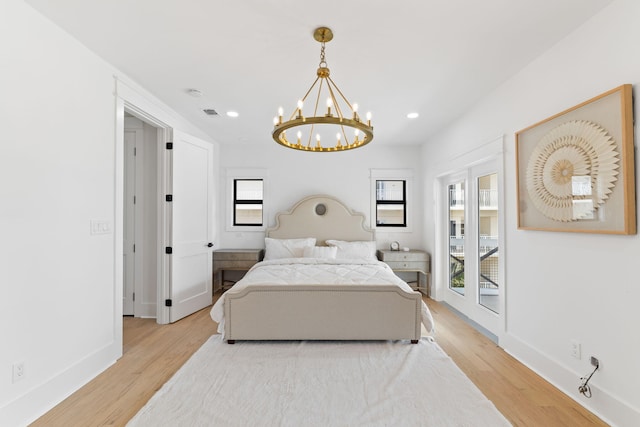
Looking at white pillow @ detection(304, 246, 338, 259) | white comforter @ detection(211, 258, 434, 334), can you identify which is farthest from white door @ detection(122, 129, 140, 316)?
white pillow @ detection(304, 246, 338, 259)

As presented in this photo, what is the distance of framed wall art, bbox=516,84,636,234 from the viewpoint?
172 centimetres

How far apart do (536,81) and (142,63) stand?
3.18 meters

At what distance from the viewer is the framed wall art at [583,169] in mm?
1717

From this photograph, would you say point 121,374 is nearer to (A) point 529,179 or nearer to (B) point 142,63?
(B) point 142,63

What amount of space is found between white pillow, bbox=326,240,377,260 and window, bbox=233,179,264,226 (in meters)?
1.38

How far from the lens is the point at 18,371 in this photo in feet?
5.81

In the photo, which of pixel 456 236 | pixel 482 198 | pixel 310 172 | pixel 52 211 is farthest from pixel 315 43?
pixel 456 236

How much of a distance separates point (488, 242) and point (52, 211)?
3.86 meters

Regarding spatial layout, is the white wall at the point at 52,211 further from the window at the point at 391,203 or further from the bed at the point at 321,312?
the window at the point at 391,203

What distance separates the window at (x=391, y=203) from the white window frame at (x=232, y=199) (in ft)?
6.28

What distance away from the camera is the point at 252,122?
3973 mm

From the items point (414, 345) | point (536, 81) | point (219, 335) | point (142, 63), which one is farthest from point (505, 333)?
point (142, 63)

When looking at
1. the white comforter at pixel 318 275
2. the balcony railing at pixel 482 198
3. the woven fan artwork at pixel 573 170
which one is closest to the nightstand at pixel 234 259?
the white comforter at pixel 318 275

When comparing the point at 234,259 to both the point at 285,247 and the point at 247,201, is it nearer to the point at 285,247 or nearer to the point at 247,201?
the point at 285,247
